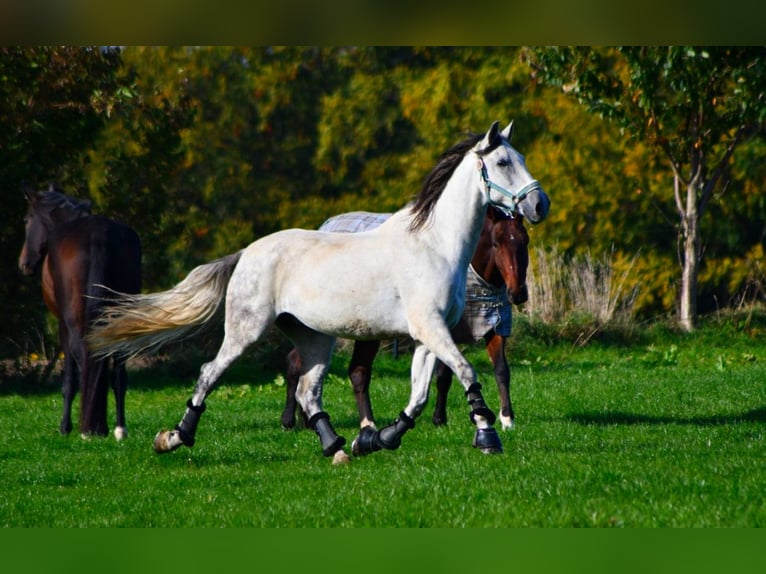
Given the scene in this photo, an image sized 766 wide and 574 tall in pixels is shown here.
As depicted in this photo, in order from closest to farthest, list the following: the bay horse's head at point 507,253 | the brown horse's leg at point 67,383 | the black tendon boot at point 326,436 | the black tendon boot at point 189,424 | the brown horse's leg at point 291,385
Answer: the black tendon boot at point 326,436, the black tendon boot at point 189,424, the bay horse's head at point 507,253, the brown horse's leg at point 291,385, the brown horse's leg at point 67,383

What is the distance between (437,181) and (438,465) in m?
2.25

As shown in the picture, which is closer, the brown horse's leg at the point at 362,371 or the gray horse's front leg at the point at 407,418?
the gray horse's front leg at the point at 407,418

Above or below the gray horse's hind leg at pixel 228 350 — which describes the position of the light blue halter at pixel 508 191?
above

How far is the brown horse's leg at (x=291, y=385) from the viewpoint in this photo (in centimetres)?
1118

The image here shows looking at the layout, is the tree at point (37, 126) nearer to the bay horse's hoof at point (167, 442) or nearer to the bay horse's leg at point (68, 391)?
the bay horse's leg at point (68, 391)

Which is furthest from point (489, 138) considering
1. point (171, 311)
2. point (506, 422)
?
point (506, 422)

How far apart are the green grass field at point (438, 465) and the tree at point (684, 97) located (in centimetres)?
580

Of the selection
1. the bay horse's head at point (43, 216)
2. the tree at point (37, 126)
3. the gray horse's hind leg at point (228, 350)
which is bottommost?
the gray horse's hind leg at point (228, 350)

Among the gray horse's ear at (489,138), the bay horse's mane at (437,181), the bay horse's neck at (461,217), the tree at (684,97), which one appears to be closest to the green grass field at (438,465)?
the bay horse's neck at (461,217)

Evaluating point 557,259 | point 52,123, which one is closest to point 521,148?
point 557,259

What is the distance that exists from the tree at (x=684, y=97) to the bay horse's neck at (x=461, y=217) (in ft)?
33.8

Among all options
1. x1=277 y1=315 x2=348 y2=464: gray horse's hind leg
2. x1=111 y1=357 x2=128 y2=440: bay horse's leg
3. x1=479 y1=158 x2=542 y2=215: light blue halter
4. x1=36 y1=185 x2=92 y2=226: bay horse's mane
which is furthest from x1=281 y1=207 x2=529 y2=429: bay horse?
x1=36 y1=185 x2=92 y2=226: bay horse's mane

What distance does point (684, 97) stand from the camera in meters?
23.0

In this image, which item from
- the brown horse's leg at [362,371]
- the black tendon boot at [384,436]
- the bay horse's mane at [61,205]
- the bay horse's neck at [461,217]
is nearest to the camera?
the black tendon boot at [384,436]
